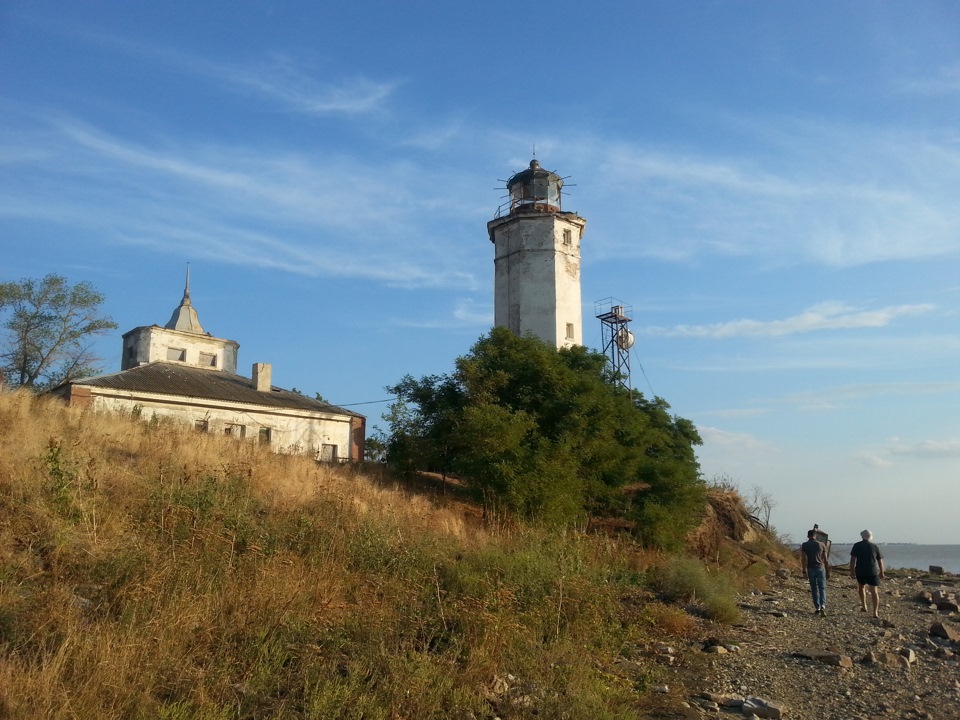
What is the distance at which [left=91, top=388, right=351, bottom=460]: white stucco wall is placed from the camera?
2597 cm

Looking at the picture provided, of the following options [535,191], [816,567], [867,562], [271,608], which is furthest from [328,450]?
[271,608]

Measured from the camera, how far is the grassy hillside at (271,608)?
5863mm

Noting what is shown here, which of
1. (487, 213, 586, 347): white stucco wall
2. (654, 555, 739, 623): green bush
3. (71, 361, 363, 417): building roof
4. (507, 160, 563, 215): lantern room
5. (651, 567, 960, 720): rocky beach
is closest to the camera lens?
(651, 567, 960, 720): rocky beach

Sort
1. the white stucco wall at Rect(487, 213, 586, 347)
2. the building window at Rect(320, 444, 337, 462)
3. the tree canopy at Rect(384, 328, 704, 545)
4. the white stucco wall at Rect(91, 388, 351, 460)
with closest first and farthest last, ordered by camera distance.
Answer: the tree canopy at Rect(384, 328, 704, 545) → the white stucco wall at Rect(91, 388, 351, 460) → the building window at Rect(320, 444, 337, 462) → the white stucco wall at Rect(487, 213, 586, 347)

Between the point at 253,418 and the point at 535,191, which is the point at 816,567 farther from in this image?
the point at 535,191

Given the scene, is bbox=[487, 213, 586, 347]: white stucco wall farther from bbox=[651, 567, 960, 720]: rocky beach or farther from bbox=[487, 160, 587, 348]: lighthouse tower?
bbox=[651, 567, 960, 720]: rocky beach

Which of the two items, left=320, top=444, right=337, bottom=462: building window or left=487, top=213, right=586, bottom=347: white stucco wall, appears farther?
left=487, top=213, right=586, bottom=347: white stucco wall

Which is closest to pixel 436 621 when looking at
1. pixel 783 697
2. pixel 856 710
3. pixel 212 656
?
pixel 212 656

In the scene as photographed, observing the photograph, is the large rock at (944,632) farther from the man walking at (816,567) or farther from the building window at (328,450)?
the building window at (328,450)

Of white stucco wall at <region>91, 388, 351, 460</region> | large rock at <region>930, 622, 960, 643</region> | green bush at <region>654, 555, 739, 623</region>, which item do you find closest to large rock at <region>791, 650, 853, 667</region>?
green bush at <region>654, 555, 739, 623</region>

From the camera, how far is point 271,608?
23.6ft

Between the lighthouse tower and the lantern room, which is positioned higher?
the lantern room

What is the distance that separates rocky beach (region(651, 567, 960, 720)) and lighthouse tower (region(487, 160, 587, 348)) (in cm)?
1954

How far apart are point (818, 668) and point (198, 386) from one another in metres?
24.5
